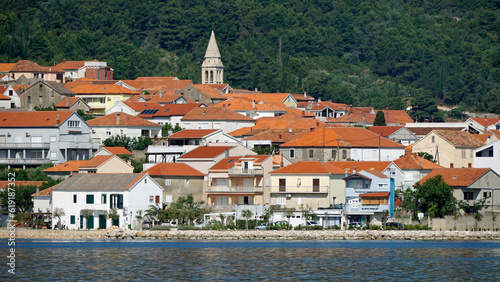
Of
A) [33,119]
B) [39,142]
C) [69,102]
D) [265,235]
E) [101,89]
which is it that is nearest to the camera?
[265,235]

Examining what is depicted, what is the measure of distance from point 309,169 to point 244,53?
10087cm

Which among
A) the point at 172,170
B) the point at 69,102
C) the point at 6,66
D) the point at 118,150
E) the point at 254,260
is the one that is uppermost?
the point at 6,66

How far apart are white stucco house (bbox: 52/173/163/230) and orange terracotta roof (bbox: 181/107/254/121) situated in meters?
29.6

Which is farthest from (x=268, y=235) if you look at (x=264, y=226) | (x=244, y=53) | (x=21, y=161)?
(x=244, y=53)

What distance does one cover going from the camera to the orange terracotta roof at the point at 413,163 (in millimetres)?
83125

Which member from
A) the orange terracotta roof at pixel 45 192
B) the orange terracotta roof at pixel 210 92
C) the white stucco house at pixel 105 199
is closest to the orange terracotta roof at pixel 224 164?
the white stucco house at pixel 105 199

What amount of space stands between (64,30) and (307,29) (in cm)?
4724

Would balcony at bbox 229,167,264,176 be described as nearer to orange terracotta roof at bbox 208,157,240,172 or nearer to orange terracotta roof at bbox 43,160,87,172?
orange terracotta roof at bbox 208,157,240,172

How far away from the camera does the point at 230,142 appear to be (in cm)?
9119

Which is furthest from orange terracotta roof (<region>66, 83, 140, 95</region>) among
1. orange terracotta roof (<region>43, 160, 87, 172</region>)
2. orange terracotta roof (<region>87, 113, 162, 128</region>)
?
orange terracotta roof (<region>43, 160, 87, 172</region>)

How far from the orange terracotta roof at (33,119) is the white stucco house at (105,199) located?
1786 cm

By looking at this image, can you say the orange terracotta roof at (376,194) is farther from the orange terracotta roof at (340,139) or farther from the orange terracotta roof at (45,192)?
A: the orange terracotta roof at (45,192)

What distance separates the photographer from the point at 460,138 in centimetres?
9269

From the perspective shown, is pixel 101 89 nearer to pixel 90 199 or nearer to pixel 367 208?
pixel 90 199
